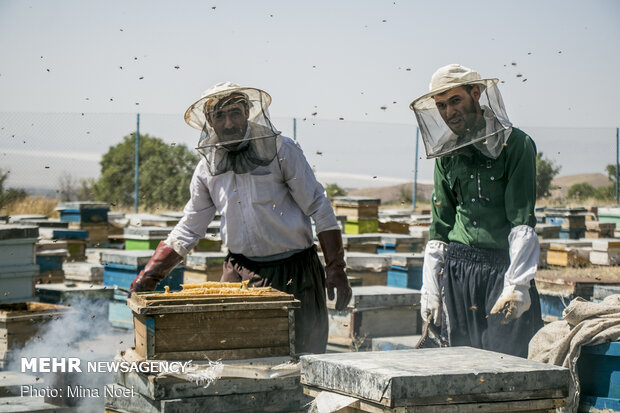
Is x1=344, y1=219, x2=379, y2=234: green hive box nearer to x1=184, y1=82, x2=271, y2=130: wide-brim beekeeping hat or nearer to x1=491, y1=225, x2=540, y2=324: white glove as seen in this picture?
x1=184, y1=82, x2=271, y2=130: wide-brim beekeeping hat

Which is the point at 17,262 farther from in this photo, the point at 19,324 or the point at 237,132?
the point at 237,132

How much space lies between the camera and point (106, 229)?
1070 cm

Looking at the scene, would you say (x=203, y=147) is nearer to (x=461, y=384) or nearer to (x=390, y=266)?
(x=461, y=384)

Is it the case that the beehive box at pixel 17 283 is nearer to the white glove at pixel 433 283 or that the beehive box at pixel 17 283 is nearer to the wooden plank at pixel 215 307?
the wooden plank at pixel 215 307

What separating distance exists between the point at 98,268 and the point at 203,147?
Result: 420cm

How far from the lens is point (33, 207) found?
17547 mm

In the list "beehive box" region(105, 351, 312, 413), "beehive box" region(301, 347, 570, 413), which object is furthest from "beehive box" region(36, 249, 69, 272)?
"beehive box" region(301, 347, 570, 413)

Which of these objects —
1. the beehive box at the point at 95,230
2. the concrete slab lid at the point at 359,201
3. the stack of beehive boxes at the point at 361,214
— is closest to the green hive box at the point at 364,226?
the stack of beehive boxes at the point at 361,214

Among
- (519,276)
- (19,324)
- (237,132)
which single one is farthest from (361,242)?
(519,276)

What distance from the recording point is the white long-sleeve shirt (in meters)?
3.67

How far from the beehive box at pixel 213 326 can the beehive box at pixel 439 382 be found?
22.7 inches

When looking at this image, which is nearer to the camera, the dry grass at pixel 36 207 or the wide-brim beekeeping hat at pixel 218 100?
the wide-brim beekeeping hat at pixel 218 100

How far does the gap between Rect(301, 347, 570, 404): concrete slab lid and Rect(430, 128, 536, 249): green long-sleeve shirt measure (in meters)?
0.95

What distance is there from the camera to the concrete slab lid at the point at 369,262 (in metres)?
7.43
